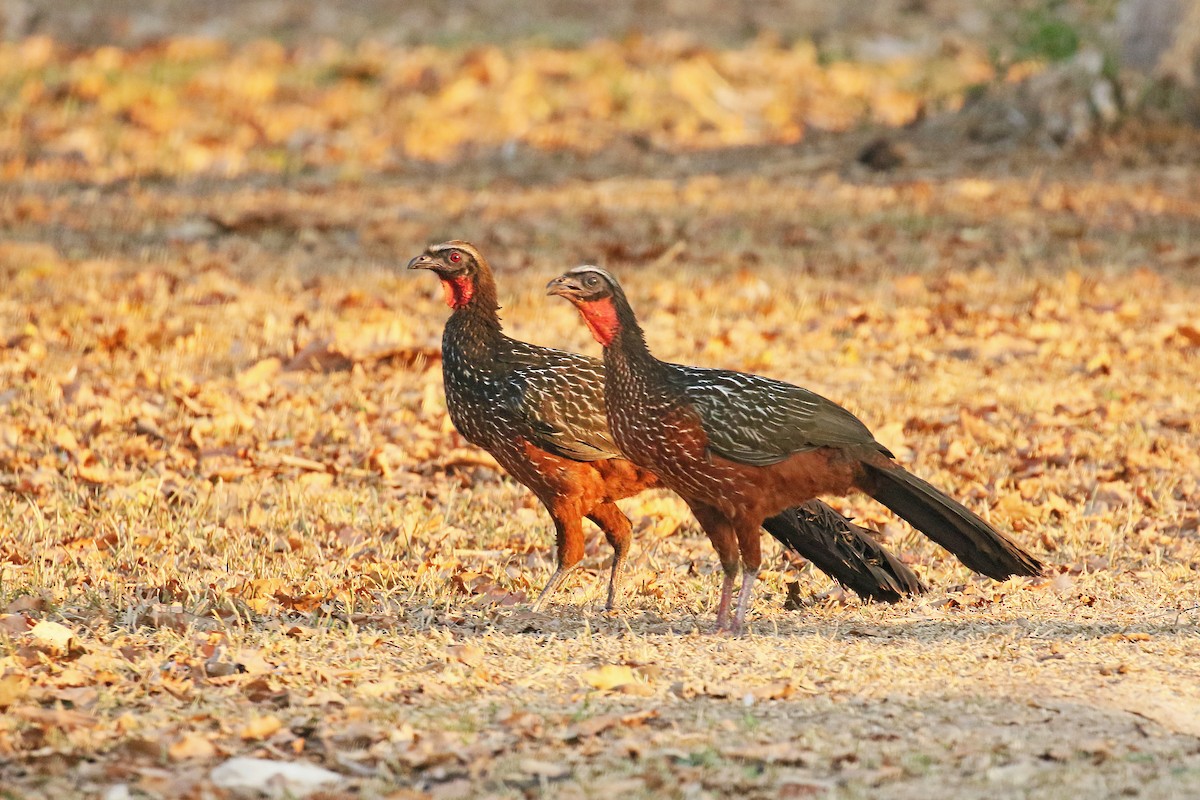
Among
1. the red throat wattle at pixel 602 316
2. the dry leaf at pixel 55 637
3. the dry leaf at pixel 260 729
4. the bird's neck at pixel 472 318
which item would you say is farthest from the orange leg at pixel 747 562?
the dry leaf at pixel 55 637

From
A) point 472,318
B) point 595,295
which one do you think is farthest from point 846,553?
point 472,318

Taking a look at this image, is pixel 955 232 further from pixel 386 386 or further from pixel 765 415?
pixel 765 415

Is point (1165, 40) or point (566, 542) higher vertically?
point (1165, 40)

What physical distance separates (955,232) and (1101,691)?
939 cm

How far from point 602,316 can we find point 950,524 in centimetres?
157

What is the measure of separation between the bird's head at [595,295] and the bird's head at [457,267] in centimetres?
88

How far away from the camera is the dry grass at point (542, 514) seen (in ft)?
16.6

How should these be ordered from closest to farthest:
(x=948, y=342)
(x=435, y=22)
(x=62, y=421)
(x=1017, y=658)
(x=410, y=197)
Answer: (x=1017, y=658), (x=62, y=421), (x=948, y=342), (x=410, y=197), (x=435, y=22)

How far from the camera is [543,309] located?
12.2m

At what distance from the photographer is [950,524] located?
21.8 ft

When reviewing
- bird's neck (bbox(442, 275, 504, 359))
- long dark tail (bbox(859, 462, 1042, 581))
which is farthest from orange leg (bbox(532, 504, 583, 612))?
long dark tail (bbox(859, 462, 1042, 581))

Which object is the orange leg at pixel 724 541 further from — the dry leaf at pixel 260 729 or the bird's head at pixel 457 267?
the dry leaf at pixel 260 729

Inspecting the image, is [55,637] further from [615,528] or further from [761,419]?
[761,419]

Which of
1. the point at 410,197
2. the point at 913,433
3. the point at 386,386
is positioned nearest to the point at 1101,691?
the point at 913,433
